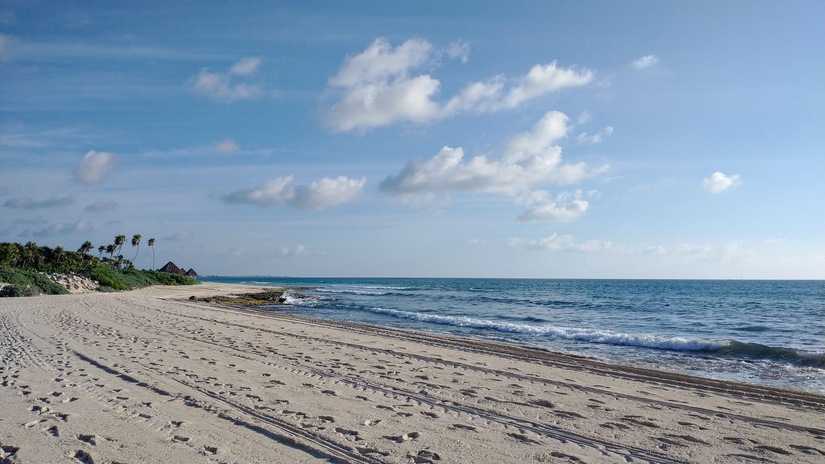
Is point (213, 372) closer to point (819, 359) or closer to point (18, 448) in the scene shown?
point (18, 448)

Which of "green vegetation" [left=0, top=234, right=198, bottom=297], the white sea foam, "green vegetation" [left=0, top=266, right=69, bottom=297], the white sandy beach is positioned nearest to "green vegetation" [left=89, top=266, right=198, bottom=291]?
"green vegetation" [left=0, top=234, right=198, bottom=297]

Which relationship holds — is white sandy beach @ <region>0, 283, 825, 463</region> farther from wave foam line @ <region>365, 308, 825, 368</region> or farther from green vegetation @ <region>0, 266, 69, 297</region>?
green vegetation @ <region>0, 266, 69, 297</region>

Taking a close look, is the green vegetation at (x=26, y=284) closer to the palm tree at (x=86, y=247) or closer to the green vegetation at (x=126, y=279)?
the green vegetation at (x=126, y=279)

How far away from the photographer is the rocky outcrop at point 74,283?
40156mm

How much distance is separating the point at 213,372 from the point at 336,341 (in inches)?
233

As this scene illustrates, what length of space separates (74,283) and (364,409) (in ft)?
145

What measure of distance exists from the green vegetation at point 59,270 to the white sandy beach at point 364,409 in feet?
97.4

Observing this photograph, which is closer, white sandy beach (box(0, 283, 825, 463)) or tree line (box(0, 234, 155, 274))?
white sandy beach (box(0, 283, 825, 463))

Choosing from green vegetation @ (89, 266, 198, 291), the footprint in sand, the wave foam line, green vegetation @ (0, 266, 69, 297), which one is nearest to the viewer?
the footprint in sand

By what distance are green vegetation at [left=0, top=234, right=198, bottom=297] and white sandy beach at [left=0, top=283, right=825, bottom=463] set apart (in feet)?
97.4

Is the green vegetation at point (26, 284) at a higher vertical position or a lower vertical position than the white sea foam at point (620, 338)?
higher

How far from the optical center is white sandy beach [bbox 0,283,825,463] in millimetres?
5219

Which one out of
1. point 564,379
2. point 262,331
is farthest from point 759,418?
point 262,331

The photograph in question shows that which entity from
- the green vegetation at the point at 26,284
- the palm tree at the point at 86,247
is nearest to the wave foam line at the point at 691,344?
the green vegetation at the point at 26,284
